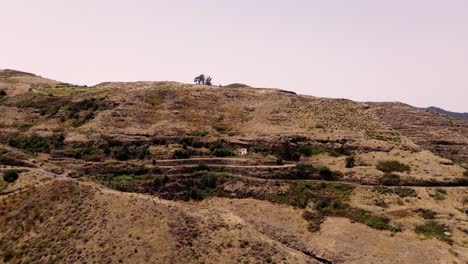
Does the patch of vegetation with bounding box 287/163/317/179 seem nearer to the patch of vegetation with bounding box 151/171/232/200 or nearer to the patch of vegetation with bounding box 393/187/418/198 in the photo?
the patch of vegetation with bounding box 151/171/232/200

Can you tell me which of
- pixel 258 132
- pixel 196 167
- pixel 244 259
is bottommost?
pixel 244 259

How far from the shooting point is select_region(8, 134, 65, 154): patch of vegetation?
2579 inches

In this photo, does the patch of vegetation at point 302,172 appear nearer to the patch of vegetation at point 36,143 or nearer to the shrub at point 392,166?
the shrub at point 392,166

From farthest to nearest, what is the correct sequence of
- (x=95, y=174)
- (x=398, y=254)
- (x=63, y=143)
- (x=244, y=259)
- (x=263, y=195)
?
(x=63, y=143), (x=95, y=174), (x=263, y=195), (x=398, y=254), (x=244, y=259)

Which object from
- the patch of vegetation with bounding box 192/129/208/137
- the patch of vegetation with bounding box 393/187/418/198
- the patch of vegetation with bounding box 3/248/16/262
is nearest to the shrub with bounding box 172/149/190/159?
the patch of vegetation with bounding box 192/129/208/137

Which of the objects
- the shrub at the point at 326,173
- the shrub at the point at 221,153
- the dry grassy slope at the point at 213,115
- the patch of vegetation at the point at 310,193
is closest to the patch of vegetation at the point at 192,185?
the patch of vegetation at the point at 310,193

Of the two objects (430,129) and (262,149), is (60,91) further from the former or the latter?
(430,129)

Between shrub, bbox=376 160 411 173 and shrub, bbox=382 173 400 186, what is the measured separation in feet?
5.65

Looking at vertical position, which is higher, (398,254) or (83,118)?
(83,118)

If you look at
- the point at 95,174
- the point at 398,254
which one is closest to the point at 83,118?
the point at 95,174

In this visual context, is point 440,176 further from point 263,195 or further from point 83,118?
point 83,118

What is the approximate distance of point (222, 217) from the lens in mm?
43188

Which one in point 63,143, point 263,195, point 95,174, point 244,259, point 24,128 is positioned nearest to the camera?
point 244,259

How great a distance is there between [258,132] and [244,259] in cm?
3644
